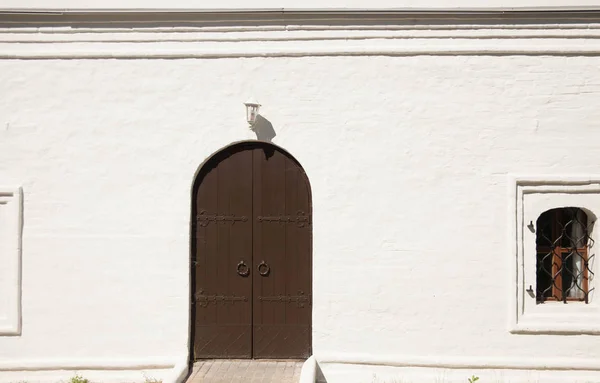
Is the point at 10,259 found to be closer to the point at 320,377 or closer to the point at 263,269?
the point at 263,269

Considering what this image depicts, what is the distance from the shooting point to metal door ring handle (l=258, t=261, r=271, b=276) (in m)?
7.01

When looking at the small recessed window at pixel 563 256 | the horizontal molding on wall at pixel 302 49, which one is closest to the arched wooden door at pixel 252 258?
the horizontal molding on wall at pixel 302 49

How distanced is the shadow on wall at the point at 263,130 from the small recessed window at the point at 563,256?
324 centimetres

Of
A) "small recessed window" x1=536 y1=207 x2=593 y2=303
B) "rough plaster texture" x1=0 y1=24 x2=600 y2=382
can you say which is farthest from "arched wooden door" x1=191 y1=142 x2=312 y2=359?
"small recessed window" x1=536 y1=207 x2=593 y2=303

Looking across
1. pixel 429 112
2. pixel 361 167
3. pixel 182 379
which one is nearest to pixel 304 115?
pixel 361 167

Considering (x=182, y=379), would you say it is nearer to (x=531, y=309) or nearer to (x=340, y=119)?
(x=340, y=119)

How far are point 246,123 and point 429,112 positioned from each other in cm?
207

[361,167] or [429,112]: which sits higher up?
[429,112]

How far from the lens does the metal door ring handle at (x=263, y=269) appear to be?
7.01 metres

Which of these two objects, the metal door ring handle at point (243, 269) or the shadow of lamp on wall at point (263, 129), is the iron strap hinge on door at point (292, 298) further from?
the shadow of lamp on wall at point (263, 129)

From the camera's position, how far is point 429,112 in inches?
269

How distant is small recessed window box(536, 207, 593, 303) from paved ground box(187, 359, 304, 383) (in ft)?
9.69

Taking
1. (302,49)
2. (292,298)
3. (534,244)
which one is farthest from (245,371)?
(302,49)

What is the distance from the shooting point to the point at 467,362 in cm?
673
